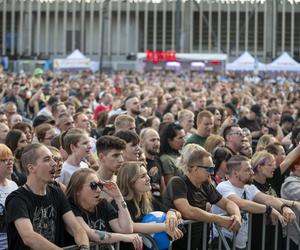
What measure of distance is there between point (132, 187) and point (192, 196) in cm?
74

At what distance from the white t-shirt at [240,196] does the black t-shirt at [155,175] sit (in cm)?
69

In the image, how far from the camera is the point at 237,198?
8.11m

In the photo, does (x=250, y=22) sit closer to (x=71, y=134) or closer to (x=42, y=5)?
(x=42, y=5)

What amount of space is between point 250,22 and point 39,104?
6321cm

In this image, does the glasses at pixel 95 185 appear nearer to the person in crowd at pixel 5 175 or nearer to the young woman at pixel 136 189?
the young woman at pixel 136 189

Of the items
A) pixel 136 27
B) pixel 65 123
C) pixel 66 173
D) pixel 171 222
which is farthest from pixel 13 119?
pixel 136 27

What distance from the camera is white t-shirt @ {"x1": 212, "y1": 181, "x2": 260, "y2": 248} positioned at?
8023mm

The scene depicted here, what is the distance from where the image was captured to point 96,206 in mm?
6848

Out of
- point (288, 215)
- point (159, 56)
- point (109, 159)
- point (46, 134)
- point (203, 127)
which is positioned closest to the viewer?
point (109, 159)

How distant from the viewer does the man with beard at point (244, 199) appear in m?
8.00

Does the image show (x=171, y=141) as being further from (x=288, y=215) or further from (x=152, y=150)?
(x=288, y=215)

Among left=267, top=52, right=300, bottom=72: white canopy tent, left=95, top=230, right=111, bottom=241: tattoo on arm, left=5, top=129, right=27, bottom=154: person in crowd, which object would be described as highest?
left=267, top=52, right=300, bottom=72: white canopy tent

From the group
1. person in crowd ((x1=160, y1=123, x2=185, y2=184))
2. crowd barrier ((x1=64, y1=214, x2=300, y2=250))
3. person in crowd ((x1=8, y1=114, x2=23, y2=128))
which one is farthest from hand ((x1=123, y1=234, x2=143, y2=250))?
person in crowd ((x1=8, y1=114, x2=23, y2=128))

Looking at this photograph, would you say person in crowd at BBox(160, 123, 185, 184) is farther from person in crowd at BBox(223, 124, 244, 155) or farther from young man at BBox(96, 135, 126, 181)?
young man at BBox(96, 135, 126, 181)
